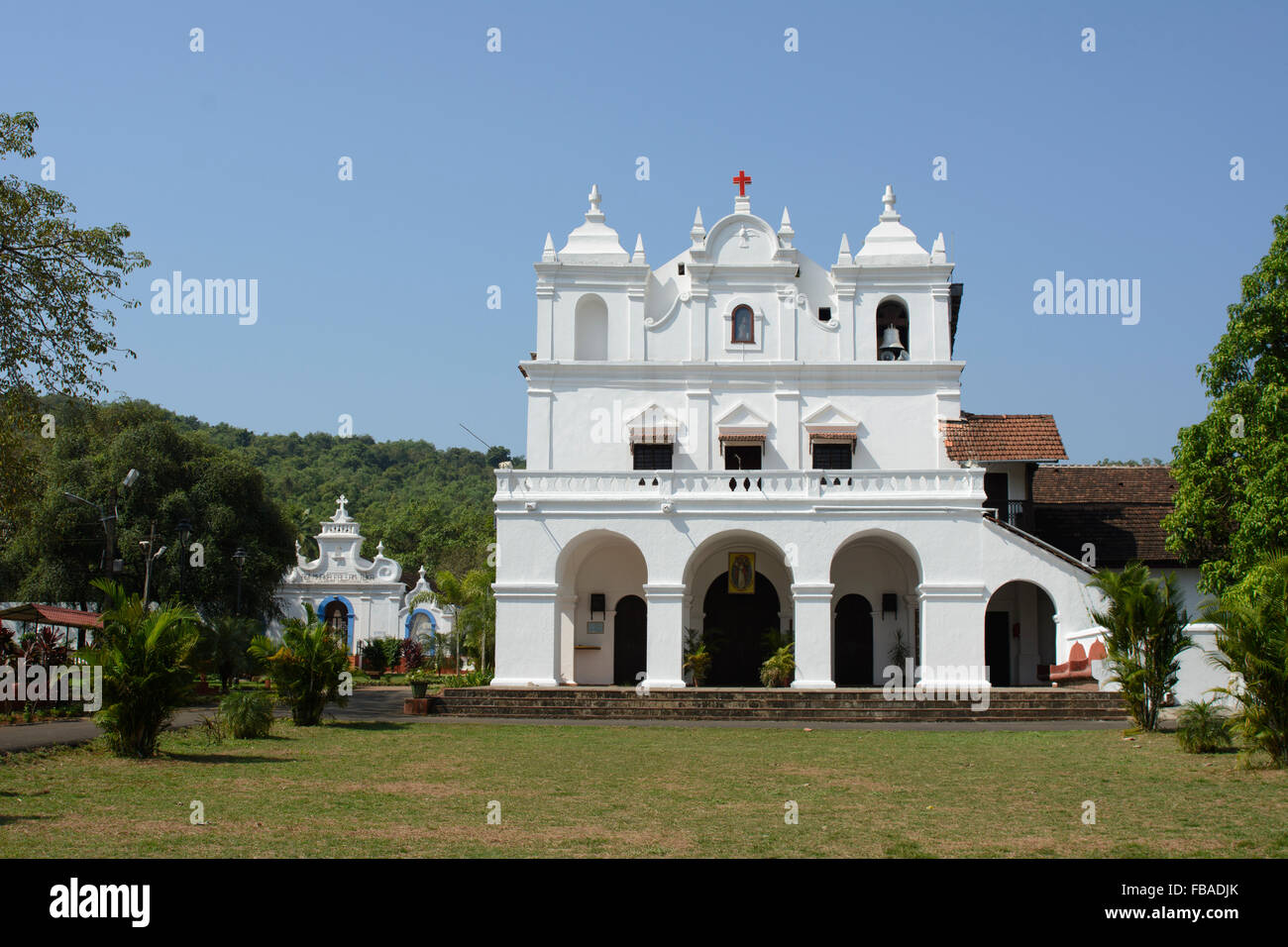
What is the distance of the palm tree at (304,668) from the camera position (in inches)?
776

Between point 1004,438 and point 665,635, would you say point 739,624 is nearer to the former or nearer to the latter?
point 665,635

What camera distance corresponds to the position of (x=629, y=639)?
28562mm

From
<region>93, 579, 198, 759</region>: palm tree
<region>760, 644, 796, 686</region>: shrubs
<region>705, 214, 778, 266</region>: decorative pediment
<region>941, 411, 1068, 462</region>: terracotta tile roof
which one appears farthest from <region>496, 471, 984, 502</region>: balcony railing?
<region>93, 579, 198, 759</region>: palm tree

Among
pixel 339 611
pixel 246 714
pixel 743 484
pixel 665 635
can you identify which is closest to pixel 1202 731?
pixel 665 635

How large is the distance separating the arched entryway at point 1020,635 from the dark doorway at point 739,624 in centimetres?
522

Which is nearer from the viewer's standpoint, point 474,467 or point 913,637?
point 913,637

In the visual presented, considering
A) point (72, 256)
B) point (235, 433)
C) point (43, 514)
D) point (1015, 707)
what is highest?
point (235, 433)

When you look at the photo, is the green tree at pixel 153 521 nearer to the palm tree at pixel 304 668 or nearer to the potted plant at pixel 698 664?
the potted plant at pixel 698 664

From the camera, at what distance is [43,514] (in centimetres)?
3594

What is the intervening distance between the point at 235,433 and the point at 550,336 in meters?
66.9

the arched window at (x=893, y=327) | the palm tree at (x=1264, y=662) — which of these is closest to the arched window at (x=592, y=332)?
the arched window at (x=893, y=327)

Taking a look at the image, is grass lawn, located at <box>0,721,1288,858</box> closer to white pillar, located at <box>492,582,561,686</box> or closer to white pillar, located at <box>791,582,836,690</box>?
white pillar, located at <box>791,582,836,690</box>

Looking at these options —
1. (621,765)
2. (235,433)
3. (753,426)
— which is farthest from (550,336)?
(235,433)
